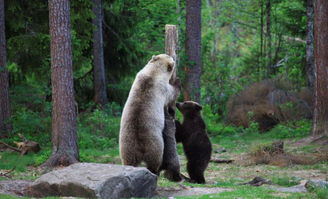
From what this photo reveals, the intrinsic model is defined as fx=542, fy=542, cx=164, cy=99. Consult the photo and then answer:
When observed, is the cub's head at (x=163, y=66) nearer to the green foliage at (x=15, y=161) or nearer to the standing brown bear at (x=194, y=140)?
the standing brown bear at (x=194, y=140)

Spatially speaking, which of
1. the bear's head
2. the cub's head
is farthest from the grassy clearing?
the cub's head

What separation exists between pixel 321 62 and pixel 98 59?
387 inches

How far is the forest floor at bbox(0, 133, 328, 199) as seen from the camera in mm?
9839

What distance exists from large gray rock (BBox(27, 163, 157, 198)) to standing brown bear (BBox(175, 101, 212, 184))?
2.22m

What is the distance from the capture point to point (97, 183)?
8.59 meters

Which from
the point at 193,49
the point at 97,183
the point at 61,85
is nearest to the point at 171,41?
the point at 61,85

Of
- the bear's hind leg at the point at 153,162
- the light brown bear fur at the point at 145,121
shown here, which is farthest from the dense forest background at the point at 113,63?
the light brown bear fur at the point at 145,121

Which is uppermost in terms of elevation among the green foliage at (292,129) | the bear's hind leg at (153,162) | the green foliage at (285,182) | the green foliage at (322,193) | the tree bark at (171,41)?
the tree bark at (171,41)

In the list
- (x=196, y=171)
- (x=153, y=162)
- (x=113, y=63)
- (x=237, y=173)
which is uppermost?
(x=113, y=63)

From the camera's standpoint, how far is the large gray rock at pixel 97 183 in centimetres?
860

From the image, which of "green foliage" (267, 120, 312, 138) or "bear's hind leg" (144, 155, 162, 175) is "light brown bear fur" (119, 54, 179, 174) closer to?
"bear's hind leg" (144, 155, 162, 175)

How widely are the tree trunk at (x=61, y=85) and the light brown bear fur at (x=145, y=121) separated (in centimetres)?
452

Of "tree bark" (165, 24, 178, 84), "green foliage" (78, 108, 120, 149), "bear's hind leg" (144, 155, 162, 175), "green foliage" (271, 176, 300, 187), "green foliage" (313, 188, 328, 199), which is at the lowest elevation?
"green foliage" (78, 108, 120, 149)

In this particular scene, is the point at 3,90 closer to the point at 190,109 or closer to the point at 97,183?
the point at 190,109
